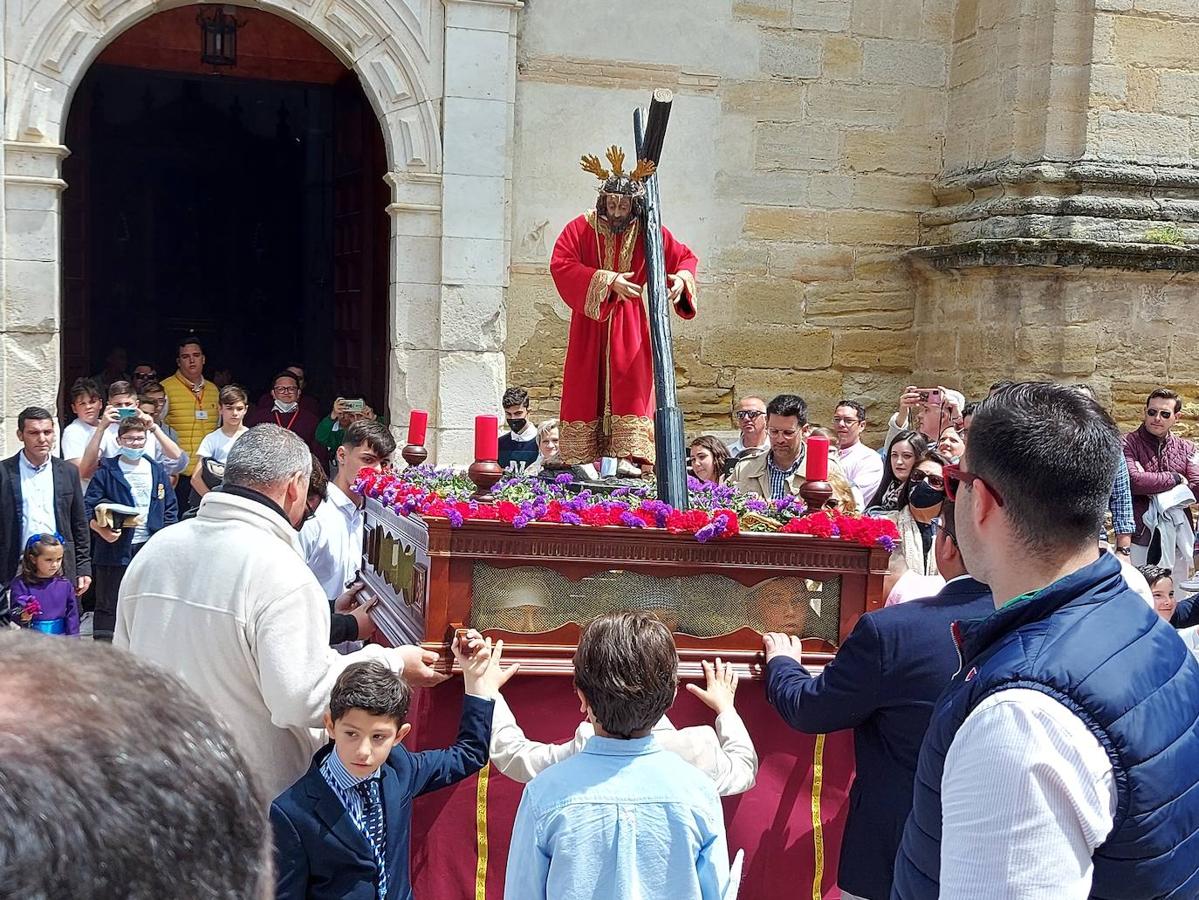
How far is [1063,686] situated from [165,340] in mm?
15459

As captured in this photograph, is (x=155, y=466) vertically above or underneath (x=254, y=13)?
underneath

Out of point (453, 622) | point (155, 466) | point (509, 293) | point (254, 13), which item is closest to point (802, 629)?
point (453, 622)

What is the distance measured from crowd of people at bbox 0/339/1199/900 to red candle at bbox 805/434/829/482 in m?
0.42

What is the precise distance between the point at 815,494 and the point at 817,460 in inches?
7.7

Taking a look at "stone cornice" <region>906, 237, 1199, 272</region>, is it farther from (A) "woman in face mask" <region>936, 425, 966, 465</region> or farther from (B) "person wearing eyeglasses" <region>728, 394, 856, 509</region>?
(B) "person wearing eyeglasses" <region>728, 394, 856, 509</region>

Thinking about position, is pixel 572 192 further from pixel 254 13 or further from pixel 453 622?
pixel 453 622

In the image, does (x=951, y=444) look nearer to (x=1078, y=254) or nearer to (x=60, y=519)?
(x=1078, y=254)

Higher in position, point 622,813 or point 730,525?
point 730,525

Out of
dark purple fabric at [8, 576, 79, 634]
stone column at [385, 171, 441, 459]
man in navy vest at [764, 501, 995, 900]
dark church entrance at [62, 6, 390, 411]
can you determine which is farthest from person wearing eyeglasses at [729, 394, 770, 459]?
dark church entrance at [62, 6, 390, 411]

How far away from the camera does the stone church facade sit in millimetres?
8406

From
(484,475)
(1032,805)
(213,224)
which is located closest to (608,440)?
(484,475)

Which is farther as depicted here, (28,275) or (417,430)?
(28,275)

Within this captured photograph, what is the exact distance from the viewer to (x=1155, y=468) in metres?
7.82

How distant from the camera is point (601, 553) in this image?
3654mm
